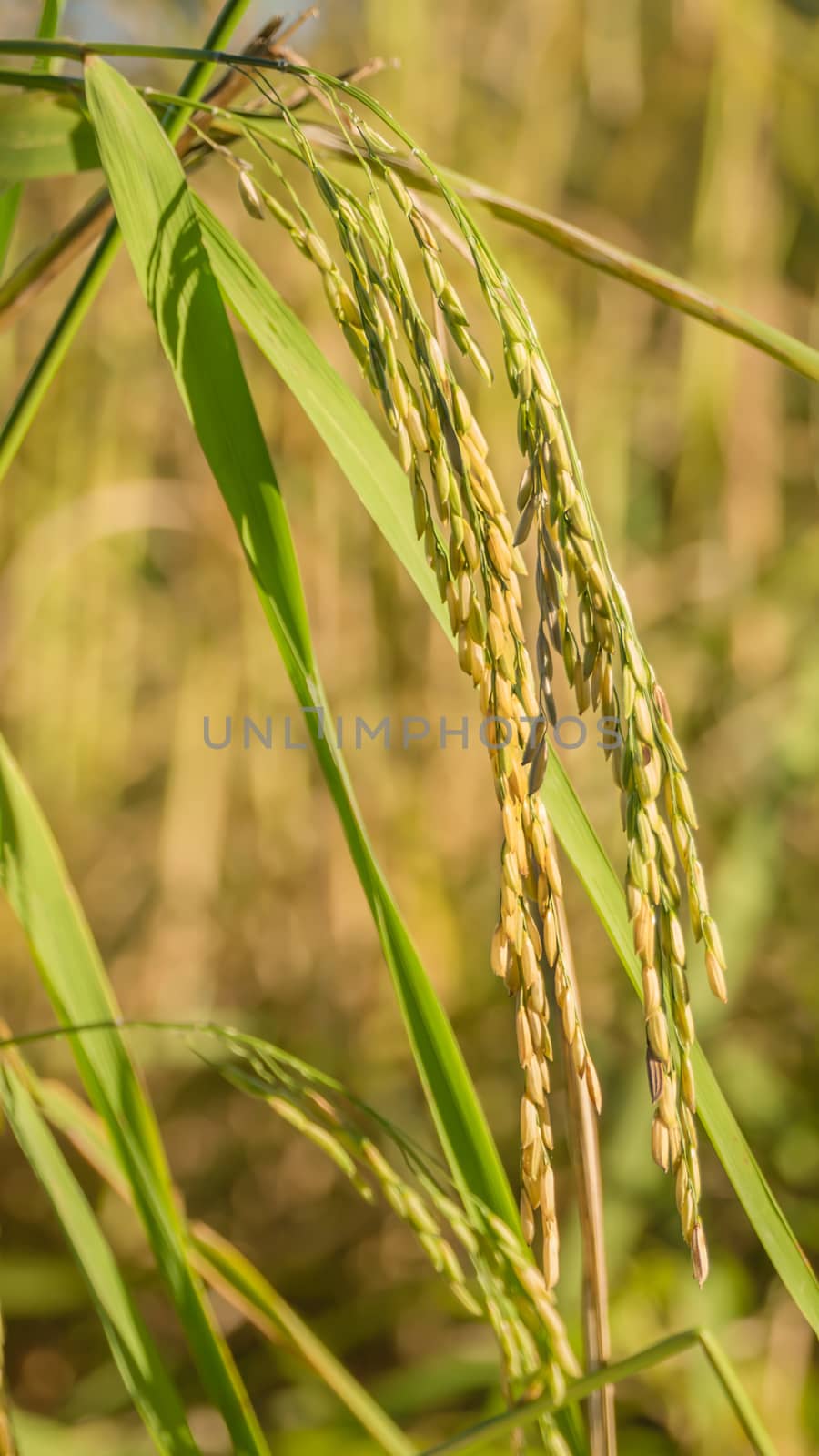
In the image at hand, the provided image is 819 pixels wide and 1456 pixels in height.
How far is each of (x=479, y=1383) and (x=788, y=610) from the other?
65 cm

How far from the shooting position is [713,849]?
2.87ft

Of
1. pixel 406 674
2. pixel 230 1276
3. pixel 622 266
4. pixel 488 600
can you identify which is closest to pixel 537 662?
pixel 488 600

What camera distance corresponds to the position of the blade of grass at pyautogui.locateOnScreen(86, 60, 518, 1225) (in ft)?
0.77

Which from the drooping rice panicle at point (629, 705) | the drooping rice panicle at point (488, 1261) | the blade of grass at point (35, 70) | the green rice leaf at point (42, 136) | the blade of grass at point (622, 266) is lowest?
the drooping rice panicle at point (488, 1261)

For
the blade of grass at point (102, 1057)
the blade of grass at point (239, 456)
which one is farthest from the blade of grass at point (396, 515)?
the blade of grass at point (102, 1057)

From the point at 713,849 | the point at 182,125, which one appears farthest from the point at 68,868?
the point at 182,125

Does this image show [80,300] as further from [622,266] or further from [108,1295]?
[108,1295]

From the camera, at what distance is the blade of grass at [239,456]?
0.77 feet

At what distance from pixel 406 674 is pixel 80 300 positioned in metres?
0.61

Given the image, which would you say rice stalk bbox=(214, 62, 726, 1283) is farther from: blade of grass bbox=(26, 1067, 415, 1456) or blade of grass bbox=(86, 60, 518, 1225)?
blade of grass bbox=(26, 1067, 415, 1456)

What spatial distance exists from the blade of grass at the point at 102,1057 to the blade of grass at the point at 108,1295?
0.04ft

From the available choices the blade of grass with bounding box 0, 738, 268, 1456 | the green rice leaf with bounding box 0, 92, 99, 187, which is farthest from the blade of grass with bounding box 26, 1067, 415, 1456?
the green rice leaf with bounding box 0, 92, 99, 187

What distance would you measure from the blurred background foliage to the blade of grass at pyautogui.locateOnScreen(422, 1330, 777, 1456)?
0.53 metres

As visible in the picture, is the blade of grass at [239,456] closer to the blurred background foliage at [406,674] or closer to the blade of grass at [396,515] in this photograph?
the blade of grass at [396,515]
